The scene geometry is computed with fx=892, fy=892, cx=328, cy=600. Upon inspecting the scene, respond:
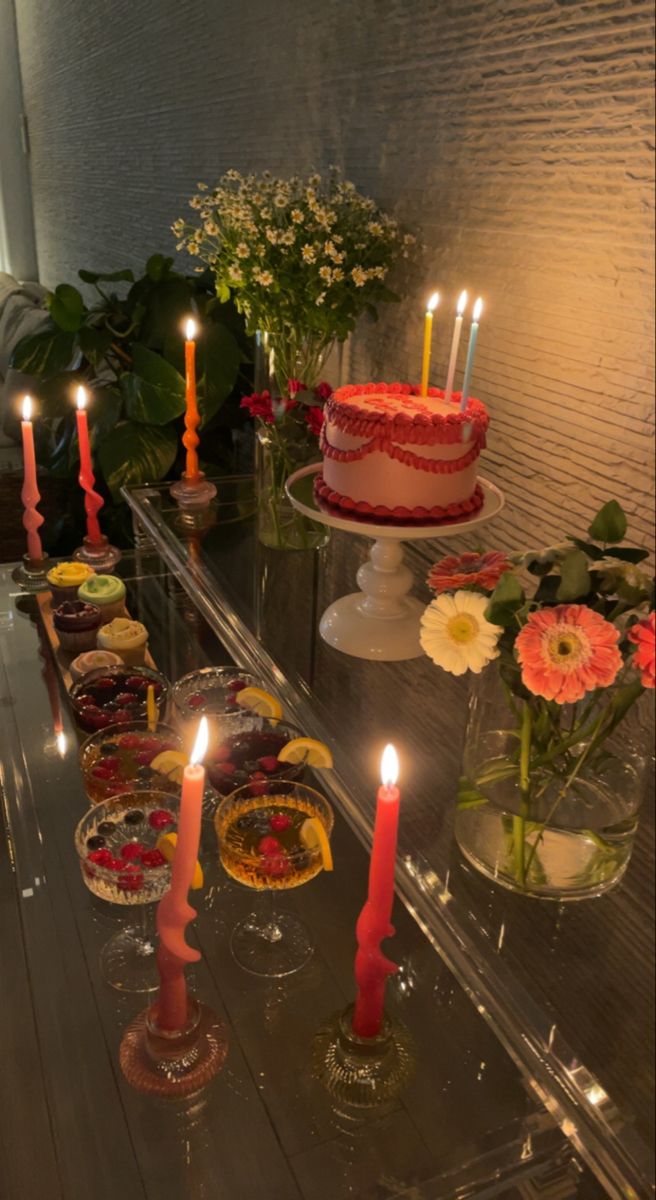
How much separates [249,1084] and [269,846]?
0.19 meters

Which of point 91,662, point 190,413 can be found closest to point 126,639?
point 91,662

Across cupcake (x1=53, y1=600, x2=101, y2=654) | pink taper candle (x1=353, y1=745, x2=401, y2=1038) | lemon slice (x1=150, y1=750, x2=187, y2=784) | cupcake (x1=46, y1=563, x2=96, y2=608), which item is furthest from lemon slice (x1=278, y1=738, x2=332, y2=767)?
cupcake (x1=46, y1=563, x2=96, y2=608)

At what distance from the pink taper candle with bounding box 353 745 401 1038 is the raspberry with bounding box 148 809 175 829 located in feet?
0.90

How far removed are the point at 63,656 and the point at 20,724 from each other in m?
0.20

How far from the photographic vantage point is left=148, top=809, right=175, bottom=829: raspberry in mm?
926

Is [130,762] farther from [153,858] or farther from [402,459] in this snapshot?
[402,459]

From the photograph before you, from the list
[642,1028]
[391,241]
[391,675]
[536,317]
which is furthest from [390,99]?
[642,1028]

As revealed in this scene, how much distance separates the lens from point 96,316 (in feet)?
6.63

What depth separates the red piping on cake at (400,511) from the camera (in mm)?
1017

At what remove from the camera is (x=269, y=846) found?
82 cm

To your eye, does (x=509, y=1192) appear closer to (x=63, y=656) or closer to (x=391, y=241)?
(x=63, y=656)

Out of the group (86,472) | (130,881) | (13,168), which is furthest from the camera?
(13,168)

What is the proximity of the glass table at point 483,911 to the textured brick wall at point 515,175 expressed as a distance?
248 mm

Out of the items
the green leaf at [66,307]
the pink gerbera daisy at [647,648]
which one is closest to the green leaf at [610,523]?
the pink gerbera daisy at [647,648]
